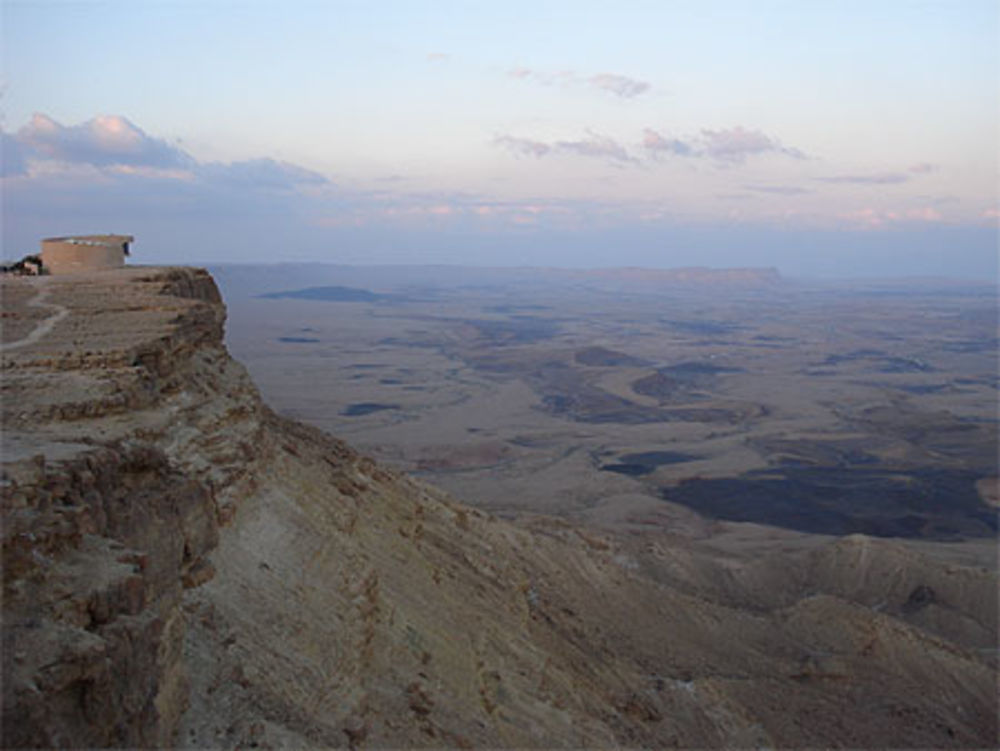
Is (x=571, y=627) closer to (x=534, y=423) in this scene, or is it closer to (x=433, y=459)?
(x=433, y=459)

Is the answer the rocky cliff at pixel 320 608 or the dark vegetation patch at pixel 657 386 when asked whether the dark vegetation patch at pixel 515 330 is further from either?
the rocky cliff at pixel 320 608

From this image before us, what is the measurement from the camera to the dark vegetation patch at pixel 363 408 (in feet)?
189

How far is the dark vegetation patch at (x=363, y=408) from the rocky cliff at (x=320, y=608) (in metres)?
36.0

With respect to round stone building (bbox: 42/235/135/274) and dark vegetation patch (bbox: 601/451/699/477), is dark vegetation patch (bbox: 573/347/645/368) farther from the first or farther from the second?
round stone building (bbox: 42/235/135/274)

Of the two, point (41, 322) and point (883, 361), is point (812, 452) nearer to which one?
point (41, 322)

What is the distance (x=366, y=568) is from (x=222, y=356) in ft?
13.6

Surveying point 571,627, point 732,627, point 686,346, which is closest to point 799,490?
point 732,627

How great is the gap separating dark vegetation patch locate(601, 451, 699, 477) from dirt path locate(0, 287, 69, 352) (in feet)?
110

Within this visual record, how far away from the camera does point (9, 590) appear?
15.9ft

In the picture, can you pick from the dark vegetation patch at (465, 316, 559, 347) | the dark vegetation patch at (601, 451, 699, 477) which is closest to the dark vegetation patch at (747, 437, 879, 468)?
the dark vegetation patch at (601, 451, 699, 477)

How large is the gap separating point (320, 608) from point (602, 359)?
76442 mm

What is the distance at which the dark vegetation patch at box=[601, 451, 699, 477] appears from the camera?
4319 cm

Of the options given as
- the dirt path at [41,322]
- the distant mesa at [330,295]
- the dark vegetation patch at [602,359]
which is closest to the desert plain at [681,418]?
the dark vegetation patch at [602,359]

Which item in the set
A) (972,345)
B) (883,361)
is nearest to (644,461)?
(883,361)
